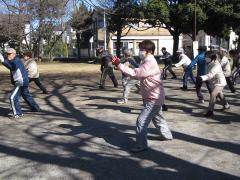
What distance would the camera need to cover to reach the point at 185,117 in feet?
34.1

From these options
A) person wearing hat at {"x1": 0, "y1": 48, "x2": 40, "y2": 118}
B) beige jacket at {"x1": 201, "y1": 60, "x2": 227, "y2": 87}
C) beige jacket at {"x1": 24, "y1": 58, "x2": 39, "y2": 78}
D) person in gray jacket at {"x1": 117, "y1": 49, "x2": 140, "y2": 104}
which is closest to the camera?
beige jacket at {"x1": 201, "y1": 60, "x2": 227, "y2": 87}

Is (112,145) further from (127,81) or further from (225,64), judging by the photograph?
(225,64)

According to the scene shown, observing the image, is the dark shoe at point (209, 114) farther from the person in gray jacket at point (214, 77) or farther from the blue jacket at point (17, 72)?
the blue jacket at point (17, 72)

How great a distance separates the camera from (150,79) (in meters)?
7.21

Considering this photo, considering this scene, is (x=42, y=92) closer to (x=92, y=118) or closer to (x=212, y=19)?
(x=92, y=118)

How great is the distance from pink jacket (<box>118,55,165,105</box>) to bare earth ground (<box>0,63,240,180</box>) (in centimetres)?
84

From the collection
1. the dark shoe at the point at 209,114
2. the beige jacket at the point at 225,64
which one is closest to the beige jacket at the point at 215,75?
the dark shoe at the point at 209,114

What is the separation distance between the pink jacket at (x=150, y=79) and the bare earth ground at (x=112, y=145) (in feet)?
2.74

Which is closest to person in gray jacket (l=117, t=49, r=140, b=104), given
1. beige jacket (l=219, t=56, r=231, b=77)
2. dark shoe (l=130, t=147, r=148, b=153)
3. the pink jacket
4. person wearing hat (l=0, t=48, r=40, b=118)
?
beige jacket (l=219, t=56, r=231, b=77)

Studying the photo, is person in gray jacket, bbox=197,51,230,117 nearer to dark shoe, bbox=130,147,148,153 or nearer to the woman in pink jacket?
the woman in pink jacket

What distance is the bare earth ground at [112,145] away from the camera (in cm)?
616

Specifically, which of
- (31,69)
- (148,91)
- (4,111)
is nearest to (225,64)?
(31,69)

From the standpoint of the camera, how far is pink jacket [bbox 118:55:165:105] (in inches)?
279

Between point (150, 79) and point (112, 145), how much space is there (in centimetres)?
133
